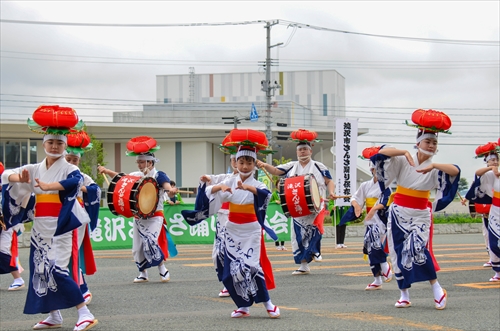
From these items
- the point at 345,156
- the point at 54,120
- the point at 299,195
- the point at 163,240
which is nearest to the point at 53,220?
the point at 54,120

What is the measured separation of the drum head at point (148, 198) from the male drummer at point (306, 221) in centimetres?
203

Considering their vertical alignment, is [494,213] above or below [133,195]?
below

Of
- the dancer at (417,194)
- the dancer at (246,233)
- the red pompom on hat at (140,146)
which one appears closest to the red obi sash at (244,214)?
the dancer at (246,233)

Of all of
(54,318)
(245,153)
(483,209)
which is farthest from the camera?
(483,209)

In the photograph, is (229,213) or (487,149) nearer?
(229,213)

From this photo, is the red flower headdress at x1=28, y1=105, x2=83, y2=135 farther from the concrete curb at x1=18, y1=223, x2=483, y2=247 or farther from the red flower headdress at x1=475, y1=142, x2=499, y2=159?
the concrete curb at x1=18, y1=223, x2=483, y2=247

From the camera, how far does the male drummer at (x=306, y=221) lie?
11.3m

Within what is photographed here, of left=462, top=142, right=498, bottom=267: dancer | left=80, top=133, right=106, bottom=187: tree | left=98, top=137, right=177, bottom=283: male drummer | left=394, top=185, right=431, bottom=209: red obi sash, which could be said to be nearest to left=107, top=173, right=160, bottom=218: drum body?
left=98, top=137, right=177, bottom=283: male drummer

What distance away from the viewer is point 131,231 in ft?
54.5

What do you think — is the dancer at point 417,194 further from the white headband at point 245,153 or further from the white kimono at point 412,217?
the white headband at point 245,153

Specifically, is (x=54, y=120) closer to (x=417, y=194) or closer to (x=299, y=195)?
(x=417, y=194)

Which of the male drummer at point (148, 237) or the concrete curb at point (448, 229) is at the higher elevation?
the male drummer at point (148, 237)

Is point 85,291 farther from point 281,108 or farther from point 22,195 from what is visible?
point 281,108

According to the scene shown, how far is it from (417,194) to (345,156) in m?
10.5
